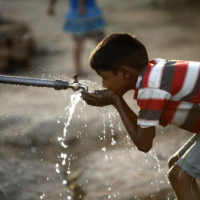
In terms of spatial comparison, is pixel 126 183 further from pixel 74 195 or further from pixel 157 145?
pixel 157 145

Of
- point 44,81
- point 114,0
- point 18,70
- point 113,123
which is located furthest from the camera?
point 114,0

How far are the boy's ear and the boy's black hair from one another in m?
0.02

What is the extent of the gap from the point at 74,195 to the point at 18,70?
3722 millimetres

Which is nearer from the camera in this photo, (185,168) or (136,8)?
(185,168)

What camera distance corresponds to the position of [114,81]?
2.26m

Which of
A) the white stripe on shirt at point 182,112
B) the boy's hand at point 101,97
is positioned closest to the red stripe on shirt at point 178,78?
the white stripe on shirt at point 182,112

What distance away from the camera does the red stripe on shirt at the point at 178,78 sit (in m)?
2.09

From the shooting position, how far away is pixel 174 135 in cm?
389

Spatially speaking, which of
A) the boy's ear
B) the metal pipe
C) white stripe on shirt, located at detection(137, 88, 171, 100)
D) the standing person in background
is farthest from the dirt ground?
white stripe on shirt, located at detection(137, 88, 171, 100)

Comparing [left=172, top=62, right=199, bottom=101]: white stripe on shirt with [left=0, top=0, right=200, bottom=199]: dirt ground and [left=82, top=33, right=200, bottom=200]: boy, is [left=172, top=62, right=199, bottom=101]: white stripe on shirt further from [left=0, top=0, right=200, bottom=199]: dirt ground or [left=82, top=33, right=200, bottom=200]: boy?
[left=0, top=0, right=200, bottom=199]: dirt ground

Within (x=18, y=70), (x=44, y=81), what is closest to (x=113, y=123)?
(x=44, y=81)

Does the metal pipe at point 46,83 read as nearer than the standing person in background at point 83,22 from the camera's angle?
Yes

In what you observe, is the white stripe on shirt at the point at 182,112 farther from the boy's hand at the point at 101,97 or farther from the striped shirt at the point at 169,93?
the boy's hand at the point at 101,97

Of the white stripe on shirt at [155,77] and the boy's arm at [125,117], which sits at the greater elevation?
the white stripe on shirt at [155,77]
